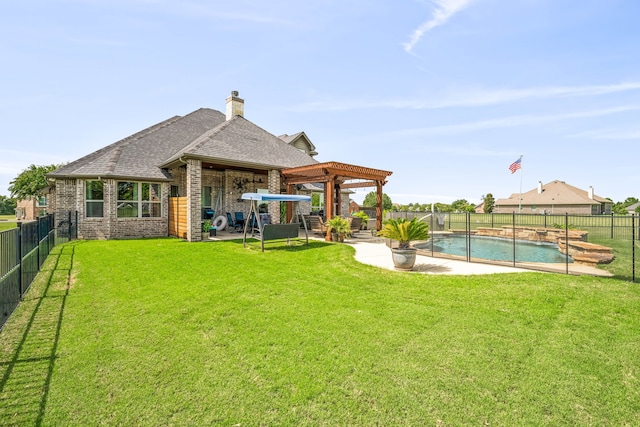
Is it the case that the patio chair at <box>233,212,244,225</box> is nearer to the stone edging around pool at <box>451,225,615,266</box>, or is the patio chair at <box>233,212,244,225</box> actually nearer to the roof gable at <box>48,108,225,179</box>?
the roof gable at <box>48,108,225,179</box>

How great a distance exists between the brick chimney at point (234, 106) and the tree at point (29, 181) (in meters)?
37.1

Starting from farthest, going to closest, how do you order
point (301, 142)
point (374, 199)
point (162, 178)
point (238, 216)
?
point (374, 199) → point (301, 142) → point (238, 216) → point (162, 178)

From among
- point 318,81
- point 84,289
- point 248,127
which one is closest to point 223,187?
point 248,127

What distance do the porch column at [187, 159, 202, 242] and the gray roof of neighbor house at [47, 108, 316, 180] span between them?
48 centimetres

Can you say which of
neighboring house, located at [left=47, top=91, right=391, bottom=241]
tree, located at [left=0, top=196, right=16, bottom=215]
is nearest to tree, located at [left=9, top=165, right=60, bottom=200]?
neighboring house, located at [left=47, top=91, right=391, bottom=241]

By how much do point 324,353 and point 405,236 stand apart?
5127mm

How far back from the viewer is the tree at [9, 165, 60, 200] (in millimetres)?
40134

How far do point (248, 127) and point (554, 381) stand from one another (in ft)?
60.1

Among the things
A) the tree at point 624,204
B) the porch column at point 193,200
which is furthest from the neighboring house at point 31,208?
the tree at point 624,204

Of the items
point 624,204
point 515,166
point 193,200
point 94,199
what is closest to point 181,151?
point 193,200

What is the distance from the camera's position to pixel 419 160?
94.3ft

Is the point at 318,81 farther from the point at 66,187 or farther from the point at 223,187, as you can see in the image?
the point at 66,187

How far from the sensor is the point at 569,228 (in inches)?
649

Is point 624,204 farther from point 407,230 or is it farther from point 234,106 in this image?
point 407,230
